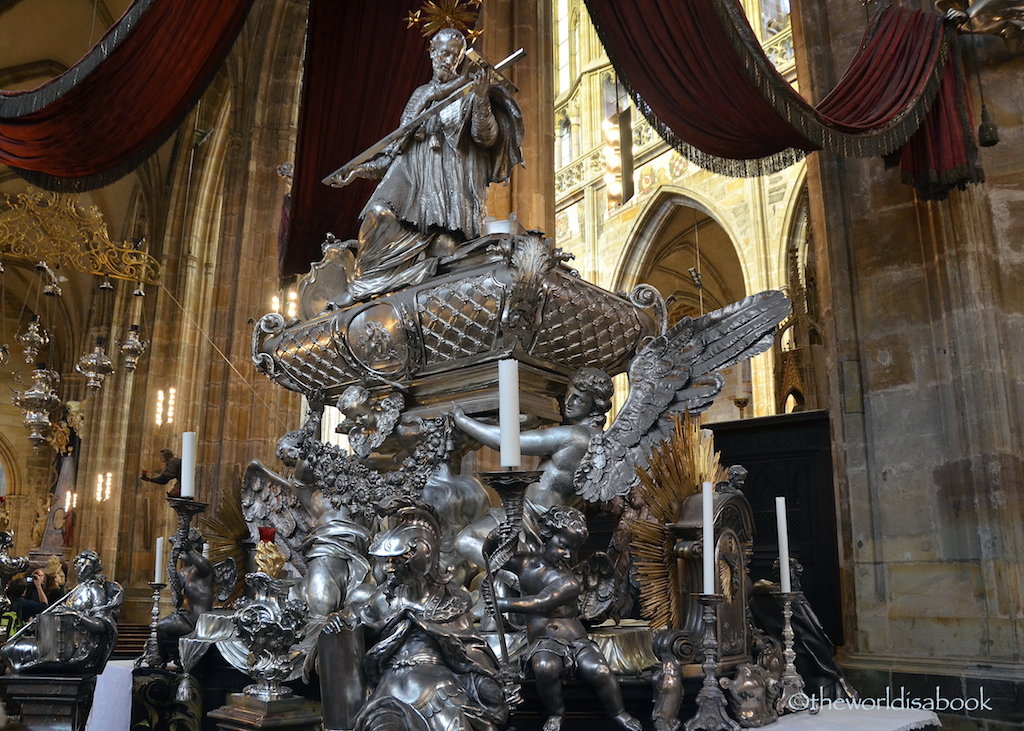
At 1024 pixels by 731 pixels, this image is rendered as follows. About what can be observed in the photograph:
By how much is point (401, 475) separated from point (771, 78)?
2.38 meters

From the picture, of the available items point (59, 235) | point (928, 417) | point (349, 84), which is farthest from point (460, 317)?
point (59, 235)

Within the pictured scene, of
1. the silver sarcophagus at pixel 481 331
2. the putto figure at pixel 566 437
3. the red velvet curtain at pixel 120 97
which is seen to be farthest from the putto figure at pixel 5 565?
the putto figure at pixel 566 437

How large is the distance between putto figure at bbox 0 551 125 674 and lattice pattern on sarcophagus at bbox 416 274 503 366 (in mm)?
1493

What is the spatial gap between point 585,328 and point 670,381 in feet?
1.71

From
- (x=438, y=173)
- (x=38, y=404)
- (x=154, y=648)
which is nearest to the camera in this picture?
(x=154, y=648)

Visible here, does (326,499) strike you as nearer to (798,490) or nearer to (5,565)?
(5,565)

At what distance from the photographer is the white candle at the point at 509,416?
2107mm

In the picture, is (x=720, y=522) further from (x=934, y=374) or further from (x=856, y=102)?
(x=856, y=102)

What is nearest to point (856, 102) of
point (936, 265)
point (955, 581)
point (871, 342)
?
point (936, 265)

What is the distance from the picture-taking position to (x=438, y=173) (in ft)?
13.7

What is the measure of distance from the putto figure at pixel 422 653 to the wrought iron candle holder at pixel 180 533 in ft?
4.15

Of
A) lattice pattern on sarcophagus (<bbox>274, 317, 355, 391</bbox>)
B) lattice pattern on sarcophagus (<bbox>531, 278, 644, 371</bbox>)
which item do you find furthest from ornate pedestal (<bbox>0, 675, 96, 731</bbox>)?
lattice pattern on sarcophagus (<bbox>531, 278, 644, 371</bbox>)

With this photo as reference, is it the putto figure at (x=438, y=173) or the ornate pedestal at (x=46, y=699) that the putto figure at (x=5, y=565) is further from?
the putto figure at (x=438, y=173)

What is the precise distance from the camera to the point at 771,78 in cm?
401
